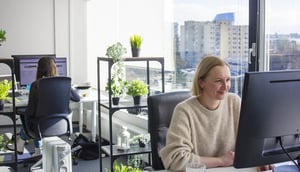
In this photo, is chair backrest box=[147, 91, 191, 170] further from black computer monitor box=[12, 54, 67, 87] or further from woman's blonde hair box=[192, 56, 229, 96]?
Answer: black computer monitor box=[12, 54, 67, 87]

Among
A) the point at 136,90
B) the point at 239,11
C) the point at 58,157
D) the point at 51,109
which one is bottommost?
the point at 51,109

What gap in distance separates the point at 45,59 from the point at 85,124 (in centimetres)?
225

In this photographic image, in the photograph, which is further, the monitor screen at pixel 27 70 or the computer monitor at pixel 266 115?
the monitor screen at pixel 27 70

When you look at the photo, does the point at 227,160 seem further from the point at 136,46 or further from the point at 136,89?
the point at 136,46

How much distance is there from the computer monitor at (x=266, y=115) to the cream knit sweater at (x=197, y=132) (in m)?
0.45

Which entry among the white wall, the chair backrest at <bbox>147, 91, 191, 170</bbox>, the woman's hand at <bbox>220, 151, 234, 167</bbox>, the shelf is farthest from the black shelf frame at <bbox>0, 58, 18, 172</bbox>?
the white wall

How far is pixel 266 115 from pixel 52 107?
319 centimetres

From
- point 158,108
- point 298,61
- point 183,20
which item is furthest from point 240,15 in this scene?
point 158,108

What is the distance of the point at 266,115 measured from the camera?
1417 mm

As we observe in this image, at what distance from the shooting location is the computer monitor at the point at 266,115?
1.38 meters

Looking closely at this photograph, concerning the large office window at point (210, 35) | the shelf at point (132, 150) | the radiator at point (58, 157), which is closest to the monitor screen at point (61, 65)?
the large office window at point (210, 35)

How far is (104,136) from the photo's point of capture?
5.45m

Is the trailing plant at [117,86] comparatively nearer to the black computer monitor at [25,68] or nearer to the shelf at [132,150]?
the shelf at [132,150]

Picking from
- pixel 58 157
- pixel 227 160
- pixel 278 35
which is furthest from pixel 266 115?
pixel 278 35
